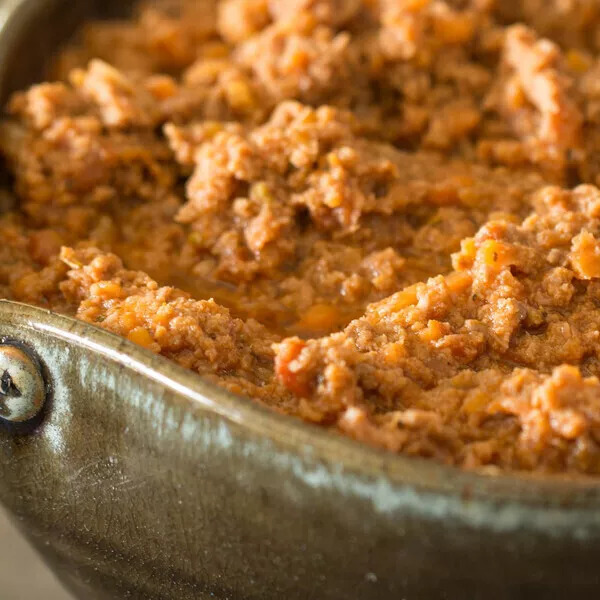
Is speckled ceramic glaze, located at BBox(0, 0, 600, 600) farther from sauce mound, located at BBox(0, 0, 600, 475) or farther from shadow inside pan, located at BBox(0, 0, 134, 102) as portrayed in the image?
shadow inside pan, located at BBox(0, 0, 134, 102)

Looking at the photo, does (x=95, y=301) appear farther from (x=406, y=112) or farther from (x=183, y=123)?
(x=406, y=112)

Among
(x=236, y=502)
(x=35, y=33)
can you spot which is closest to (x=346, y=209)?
(x=236, y=502)

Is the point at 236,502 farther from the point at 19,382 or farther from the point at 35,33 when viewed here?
the point at 35,33

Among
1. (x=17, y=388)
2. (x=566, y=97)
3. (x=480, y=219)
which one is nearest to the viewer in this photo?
(x=17, y=388)

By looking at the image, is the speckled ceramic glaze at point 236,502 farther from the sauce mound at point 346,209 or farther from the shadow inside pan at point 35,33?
the shadow inside pan at point 35,33

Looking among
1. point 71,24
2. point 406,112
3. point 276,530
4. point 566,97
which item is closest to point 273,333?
point 276,530

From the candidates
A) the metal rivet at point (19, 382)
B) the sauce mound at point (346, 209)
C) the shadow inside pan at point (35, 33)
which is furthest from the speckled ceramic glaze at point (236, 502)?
the shadow inside pan at point (35, 33)

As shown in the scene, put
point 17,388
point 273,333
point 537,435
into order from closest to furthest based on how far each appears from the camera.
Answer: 1. point 537,435
2. point 17,388
3. point 273,333
